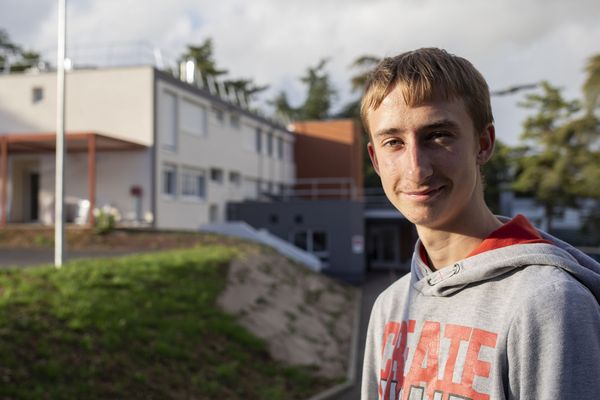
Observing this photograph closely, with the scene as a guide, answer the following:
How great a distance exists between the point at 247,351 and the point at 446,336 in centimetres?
811

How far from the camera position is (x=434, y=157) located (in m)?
1.47

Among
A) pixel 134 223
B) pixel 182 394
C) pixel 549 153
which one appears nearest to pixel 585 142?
pixel 549 153

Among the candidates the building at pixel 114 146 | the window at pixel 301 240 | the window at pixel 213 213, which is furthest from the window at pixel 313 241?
the building at pixel 114 146

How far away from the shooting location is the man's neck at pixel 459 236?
4.99 feet

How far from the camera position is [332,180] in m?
33.0

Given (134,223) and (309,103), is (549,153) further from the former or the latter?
(309,103)

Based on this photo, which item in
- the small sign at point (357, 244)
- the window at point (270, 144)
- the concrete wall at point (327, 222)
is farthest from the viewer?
the window at point (270, 144)

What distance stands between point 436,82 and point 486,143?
0.79 ft

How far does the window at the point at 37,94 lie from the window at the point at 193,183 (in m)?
6.30

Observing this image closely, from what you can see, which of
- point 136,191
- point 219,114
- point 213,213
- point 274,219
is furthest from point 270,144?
point 136,191

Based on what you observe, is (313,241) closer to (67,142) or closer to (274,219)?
(274,219)

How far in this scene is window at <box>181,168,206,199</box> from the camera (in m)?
24.0

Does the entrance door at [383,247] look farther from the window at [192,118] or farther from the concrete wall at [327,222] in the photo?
the window at [192,118]

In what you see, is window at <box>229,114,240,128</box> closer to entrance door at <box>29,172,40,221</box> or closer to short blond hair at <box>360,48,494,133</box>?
entrance door at <box>29,172,40,221</box>
